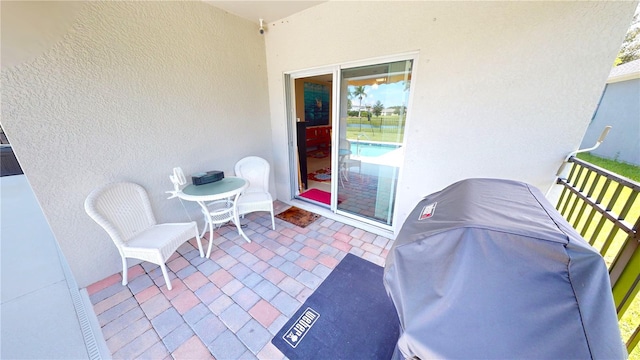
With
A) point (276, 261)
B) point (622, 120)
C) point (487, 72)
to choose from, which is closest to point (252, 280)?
point (276, 261)

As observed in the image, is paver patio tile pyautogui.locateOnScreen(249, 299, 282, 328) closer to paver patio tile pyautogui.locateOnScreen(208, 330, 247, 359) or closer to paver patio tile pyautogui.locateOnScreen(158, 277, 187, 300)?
paver patio tile pyautogui.locateOnScreen(208, 330, 247, 359)

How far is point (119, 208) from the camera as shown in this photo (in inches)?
76.1

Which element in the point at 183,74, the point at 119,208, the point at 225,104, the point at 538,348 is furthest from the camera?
the point at 225,104

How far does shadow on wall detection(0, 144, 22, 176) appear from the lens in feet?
15.3

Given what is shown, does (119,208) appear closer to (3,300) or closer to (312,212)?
(3,300)

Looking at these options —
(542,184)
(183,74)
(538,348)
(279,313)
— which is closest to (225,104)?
(183,74)

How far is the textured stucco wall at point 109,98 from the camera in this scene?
60.8 inches

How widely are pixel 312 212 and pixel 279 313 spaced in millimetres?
1765

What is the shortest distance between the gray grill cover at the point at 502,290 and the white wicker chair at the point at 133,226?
204 centimetres

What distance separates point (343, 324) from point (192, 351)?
43.2 inches

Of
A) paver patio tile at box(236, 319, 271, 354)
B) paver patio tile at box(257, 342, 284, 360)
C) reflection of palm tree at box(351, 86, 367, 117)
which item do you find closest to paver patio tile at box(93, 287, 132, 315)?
paver patio tile at box(236, 319, 271, 354)

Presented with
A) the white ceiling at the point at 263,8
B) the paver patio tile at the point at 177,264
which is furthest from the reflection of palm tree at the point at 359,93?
the paver patio tile at the point at 177,264

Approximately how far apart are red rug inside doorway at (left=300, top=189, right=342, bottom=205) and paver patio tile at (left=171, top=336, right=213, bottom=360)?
94.4 inches

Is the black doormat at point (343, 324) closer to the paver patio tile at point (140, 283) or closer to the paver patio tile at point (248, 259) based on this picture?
the paver patio tile at point (248, 259)
